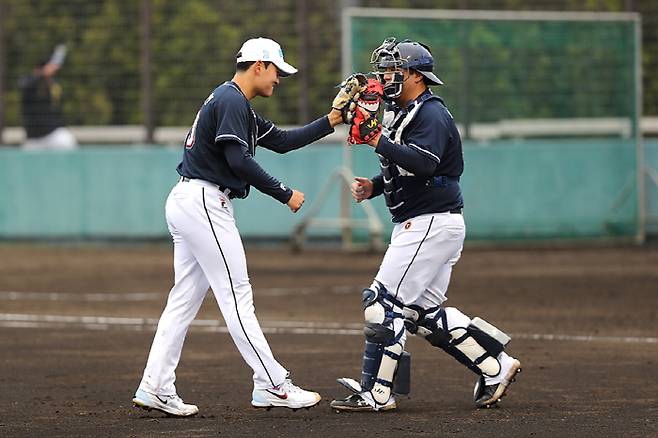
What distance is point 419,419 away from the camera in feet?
26.3

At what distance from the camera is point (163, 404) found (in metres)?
8.17

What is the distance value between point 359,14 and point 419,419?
1326 centimetres

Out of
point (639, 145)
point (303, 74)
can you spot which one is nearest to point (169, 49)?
point (303, 74)

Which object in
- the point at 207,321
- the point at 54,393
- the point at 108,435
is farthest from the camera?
the point at 207,321

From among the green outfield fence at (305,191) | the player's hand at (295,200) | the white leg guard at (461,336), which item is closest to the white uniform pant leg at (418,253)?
the white leg guard at (461,336)

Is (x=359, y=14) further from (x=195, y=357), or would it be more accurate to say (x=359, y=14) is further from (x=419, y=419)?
(x=419, y=419)

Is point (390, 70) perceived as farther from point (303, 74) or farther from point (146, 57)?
point (146, 57)

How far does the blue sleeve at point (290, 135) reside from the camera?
8656 millimetres

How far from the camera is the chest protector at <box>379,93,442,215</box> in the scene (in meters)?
8.33

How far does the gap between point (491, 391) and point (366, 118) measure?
1737mm

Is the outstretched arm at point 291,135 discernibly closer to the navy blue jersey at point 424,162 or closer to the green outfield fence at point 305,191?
the navy blue jersey at point 424,162

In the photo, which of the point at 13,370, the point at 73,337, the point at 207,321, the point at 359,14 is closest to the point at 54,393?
the point at 13,370

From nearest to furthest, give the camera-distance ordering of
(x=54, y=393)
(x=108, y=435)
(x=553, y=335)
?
(x=108, y=435)
(x=54, y=393)
(x=553, y=335)

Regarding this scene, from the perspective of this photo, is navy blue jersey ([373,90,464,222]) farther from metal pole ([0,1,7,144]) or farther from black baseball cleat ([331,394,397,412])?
metal pole ([0,1,7,144])
